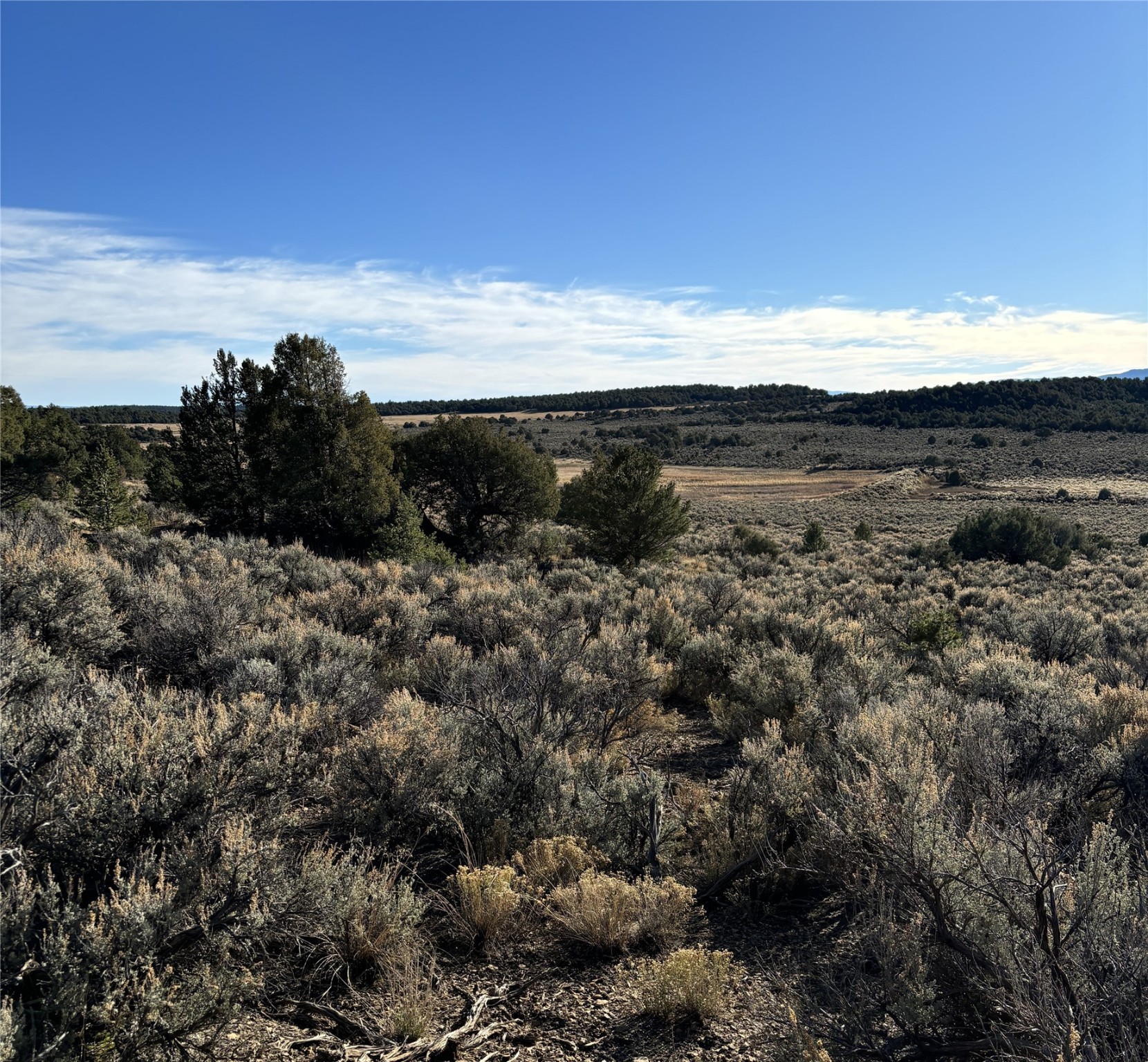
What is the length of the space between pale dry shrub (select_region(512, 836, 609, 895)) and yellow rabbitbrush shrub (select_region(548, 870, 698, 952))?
249mm

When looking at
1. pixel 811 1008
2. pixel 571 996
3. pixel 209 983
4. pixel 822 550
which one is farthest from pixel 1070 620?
pixel 822 550

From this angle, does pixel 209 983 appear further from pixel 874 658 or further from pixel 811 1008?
pixel 874 658

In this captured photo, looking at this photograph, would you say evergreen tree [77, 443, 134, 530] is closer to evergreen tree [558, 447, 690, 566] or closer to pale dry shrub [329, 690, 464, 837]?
evergreen tree [558, 447, 690, 566]

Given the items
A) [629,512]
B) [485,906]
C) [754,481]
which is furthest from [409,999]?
[754,481]

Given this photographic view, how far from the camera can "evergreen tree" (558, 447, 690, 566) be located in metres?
24.1

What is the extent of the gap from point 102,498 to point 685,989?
23.8 m

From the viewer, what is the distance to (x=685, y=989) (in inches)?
138

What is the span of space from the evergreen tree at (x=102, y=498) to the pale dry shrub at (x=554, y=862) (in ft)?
68.8

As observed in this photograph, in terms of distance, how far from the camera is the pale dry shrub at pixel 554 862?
4.59 m

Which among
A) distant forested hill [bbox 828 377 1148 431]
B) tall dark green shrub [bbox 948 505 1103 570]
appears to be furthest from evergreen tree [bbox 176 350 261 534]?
distant forested hill [bbox 828 377 1148 431]

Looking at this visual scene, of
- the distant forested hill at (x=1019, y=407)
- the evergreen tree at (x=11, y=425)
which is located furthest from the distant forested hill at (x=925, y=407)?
the evergreen tree at (x=11, y=425)

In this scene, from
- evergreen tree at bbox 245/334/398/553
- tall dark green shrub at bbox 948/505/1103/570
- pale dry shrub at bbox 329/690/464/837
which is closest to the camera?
pale dry shrub at bbox 329/690/464/837

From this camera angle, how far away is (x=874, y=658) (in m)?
9.23

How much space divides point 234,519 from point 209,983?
24174 mm
